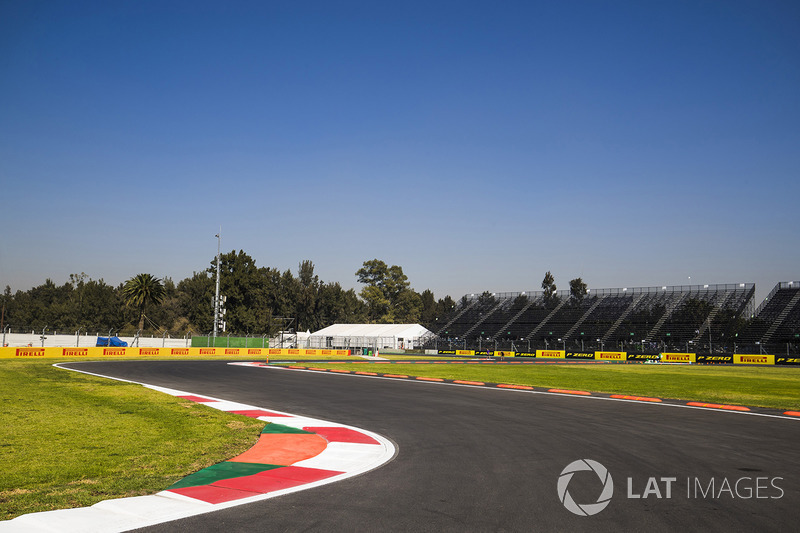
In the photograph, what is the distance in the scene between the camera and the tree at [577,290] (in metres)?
87.1

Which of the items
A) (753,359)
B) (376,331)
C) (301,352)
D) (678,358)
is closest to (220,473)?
(301,352)

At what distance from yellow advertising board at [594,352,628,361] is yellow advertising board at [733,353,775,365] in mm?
10314

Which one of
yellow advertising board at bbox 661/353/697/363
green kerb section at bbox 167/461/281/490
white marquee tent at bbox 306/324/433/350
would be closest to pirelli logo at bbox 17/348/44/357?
green kerb section at bbox 167/461/281/490

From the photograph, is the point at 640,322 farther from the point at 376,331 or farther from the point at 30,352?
the point at 30,352

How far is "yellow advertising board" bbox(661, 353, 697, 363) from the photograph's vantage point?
55.9 metres

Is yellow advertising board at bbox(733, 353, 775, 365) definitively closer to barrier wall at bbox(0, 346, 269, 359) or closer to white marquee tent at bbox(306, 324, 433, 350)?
white marquee tent at bbox(306, 324, 433, 350)

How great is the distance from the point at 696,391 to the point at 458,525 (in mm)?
18840

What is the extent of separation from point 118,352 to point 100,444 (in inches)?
1647

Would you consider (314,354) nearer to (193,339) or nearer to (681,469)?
(193,339)

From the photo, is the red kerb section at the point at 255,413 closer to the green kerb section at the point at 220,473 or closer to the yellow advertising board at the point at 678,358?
the green kerb section at the point at 220,473

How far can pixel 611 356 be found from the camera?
61562mm

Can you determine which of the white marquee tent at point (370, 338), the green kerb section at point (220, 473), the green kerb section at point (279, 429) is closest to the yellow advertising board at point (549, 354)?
the white marquee tent at point (370, 338)

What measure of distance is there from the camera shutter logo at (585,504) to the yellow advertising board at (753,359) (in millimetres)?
55691

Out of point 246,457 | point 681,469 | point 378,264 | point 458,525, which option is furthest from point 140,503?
point 378,264
